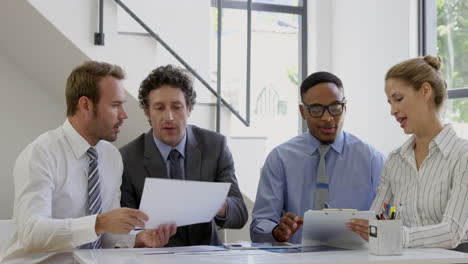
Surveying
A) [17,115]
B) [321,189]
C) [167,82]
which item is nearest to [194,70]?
[167,82]

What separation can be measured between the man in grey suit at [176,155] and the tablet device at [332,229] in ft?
1.82

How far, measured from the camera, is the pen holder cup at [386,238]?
191 centimetres

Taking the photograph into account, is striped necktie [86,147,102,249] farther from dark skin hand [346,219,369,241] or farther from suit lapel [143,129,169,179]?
dark skin hand [346,219,369,241]

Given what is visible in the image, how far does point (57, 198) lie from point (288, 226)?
881 millimetres

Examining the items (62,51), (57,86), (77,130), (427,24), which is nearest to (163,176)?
(77,130)

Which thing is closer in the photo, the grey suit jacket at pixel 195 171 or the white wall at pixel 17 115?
the grey suit jacket at pixel 195 171

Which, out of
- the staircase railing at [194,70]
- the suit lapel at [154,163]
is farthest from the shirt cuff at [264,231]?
the staircase railing at [194,70]

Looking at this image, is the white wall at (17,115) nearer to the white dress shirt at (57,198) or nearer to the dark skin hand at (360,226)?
the white dress shirt at (57,198)

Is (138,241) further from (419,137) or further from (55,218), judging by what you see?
(419,137)

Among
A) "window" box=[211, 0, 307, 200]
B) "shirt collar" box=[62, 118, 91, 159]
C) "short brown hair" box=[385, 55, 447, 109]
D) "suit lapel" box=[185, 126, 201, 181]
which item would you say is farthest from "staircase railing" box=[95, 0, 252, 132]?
"short brown hair" box=[385, 55, 447, 109]

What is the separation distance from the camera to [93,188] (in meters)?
2.38

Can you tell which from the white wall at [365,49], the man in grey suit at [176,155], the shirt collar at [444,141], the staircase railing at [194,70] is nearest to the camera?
the shirt collar at [444,141]

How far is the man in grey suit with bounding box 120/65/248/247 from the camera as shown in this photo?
8.80 feet

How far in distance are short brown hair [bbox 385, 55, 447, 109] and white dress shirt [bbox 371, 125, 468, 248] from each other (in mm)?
133
